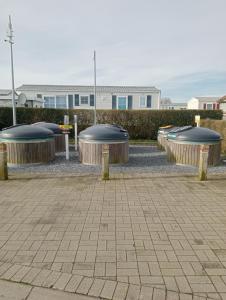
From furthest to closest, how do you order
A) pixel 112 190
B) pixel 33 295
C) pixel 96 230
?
pixel 112 190 < pixel 96 230 < pixel 33 295

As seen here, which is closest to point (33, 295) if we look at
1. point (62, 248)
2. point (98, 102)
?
point (62, 248)

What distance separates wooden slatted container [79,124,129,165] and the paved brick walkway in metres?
2.51

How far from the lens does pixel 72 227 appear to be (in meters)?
4.07

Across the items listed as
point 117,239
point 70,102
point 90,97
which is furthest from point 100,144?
point 70,102

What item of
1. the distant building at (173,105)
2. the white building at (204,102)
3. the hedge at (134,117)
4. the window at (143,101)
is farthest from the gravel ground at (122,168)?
the distant building at (173,105)

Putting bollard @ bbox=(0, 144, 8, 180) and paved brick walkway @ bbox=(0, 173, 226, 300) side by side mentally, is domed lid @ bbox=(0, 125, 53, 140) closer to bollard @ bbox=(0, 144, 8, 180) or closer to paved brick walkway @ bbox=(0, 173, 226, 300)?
bollard @ bbox=(0, 144, 8, 180)

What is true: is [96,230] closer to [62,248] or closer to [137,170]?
[62,248]

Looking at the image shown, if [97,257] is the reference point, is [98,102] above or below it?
above

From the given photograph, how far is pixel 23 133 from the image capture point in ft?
27.2

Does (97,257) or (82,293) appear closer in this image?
(82,293)

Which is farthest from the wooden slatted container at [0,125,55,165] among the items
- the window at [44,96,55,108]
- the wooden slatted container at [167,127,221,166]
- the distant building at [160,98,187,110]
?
the distant building at [160,98,187,110]

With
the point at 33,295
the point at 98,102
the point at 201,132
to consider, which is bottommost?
the point at 33,295

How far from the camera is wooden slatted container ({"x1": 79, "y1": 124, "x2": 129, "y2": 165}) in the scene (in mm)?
8587

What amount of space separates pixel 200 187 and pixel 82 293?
438 centimetres
